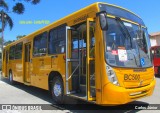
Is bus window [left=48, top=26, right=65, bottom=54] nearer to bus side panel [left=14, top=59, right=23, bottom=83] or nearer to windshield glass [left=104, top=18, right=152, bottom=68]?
windshield glass [left=104, top=18, right=152, bottom=68]

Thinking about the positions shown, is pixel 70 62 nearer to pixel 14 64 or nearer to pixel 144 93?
pixel 144 93

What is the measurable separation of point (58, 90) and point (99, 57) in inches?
112

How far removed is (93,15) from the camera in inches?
292

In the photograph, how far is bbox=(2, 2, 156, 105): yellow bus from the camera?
6.88 metres

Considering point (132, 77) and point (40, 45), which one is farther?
point (40, 45)

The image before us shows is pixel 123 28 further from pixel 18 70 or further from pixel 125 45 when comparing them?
pixel 18 70

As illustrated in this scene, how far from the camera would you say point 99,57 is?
6.99 metres

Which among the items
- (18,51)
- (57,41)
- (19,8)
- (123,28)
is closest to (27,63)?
(18,51)

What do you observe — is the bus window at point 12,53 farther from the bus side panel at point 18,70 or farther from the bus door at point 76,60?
the bus door at point 76,60

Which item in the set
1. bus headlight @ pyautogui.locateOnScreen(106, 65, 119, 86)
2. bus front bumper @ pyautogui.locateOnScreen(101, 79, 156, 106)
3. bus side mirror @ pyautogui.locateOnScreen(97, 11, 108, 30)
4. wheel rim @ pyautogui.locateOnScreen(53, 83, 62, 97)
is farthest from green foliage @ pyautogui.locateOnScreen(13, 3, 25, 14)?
bus front bumper @ pyautogui.locateOnScreen(101, 79, 156, 106)

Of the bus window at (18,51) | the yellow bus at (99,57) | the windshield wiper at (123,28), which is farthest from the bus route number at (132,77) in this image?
the bus window at (18,51)

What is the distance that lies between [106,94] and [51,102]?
12.1ft

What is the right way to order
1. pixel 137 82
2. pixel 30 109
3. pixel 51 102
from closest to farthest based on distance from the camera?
pixel 137 82
pixel 30 109
pixel 51 102

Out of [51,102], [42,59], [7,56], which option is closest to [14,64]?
[7,56]
